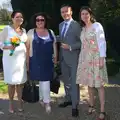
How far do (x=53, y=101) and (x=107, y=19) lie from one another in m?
5.77

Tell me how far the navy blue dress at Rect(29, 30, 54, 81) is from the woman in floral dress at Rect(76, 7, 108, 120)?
0.61 meters

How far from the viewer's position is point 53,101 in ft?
22.6

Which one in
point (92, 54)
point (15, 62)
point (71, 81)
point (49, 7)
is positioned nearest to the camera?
point (92, 54)

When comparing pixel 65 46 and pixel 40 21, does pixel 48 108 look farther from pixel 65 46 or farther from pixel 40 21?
pixel 40 21

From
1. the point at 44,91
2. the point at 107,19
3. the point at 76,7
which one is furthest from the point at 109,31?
the point at 44,91

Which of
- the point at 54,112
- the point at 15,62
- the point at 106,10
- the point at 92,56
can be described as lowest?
the point at 54,112

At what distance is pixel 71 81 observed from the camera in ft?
19.8

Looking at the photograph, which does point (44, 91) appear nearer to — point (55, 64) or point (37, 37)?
point (55, 64)

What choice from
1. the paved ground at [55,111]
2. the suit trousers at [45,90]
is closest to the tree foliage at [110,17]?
the paved ground at [55,111]

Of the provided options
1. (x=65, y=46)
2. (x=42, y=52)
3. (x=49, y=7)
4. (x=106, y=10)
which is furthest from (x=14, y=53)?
Answer: (x=106, y=10)

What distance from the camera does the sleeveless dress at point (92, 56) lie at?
17.5 feet

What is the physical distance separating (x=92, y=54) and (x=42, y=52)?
922 millimetres

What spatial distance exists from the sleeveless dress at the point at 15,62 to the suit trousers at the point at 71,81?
0.77m

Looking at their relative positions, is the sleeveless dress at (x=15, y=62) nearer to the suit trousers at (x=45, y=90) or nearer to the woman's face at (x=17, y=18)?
the woman's face at (x=17, y=18)
